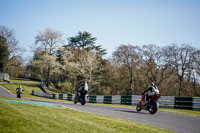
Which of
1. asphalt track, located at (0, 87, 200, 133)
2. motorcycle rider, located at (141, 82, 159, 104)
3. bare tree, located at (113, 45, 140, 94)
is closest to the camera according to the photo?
asphalt track, located at (0, 87, 200, 133)

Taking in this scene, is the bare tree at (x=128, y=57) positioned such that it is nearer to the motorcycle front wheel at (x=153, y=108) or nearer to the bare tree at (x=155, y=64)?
the bare tree at (x=155, y=64)

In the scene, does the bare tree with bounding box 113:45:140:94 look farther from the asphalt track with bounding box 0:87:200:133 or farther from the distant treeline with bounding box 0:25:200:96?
the asphalt track with bounding box 0:87:200:133

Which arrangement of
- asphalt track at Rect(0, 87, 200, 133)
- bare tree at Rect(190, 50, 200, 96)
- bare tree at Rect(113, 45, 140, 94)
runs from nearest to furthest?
asphalt track at Rect(0, 87, 200, 133)
bare tree at Rect(190, 50, 200, 96)
bare tree at Rect(113, 45, 140, 94)

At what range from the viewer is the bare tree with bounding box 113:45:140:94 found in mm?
47844

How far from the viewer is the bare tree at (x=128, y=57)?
47.8m

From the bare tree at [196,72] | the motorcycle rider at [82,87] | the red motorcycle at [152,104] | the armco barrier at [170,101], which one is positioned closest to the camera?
the red motorcycle at [152,104]

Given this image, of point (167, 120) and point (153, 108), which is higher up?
point (153, 108)

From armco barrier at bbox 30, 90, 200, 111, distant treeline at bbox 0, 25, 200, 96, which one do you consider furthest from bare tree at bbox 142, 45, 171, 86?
armco barrier at bbox 30, 90, 200, 111

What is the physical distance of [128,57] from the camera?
48625mm

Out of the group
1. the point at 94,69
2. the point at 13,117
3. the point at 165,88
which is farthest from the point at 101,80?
the point at 13,117

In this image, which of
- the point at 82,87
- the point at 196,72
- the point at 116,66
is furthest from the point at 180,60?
the point at 82,87

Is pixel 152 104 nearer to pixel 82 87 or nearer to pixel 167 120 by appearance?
pixel 167 120

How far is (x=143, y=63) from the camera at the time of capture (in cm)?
4716

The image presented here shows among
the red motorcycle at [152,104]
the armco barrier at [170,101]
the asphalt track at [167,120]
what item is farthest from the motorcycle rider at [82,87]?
the armco barrier at [170,101]
